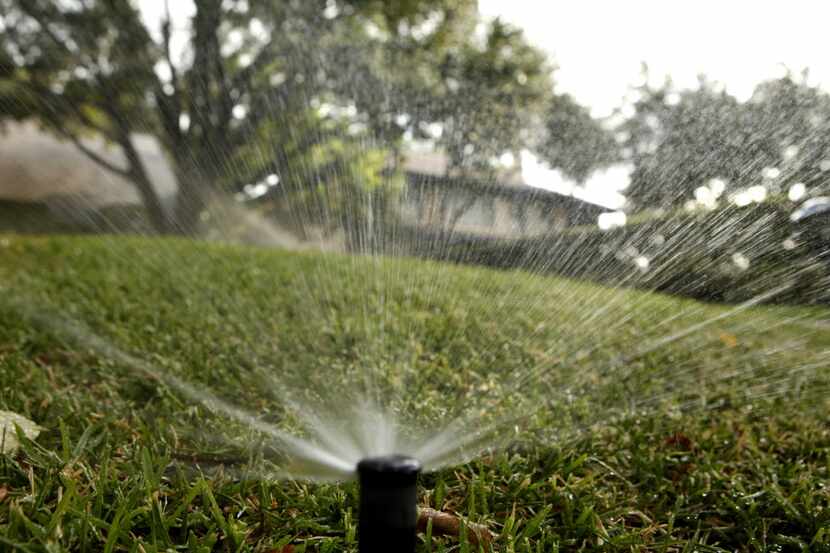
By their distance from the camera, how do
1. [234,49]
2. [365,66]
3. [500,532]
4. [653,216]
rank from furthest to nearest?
A: [234,49] < [365,66] < [653,216] < [500,532]

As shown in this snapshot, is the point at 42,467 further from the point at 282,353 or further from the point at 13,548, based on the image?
the point at 282,353

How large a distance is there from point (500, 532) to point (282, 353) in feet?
3.87

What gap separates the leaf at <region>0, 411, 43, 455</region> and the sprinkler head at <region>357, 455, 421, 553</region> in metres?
0.89

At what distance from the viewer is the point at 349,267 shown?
3.98 metres

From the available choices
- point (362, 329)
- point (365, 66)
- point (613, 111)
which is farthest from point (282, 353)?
point (365, 66)

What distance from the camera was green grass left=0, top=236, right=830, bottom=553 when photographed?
1136 mm

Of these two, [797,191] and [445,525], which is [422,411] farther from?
[797,191]

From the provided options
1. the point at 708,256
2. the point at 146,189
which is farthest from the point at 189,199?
the point at 708,256

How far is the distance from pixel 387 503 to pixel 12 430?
104 centimetres

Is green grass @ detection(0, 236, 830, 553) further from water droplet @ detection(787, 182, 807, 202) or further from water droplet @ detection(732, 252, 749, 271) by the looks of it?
water droplet @ detection(787, 182, 807, 202)

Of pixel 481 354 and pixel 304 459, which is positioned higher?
pixel 481 354

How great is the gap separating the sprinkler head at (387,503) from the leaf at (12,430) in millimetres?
892

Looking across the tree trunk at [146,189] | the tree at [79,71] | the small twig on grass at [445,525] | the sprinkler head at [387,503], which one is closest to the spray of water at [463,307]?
the small twig on grass at [445,525]

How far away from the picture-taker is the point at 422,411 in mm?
1591
